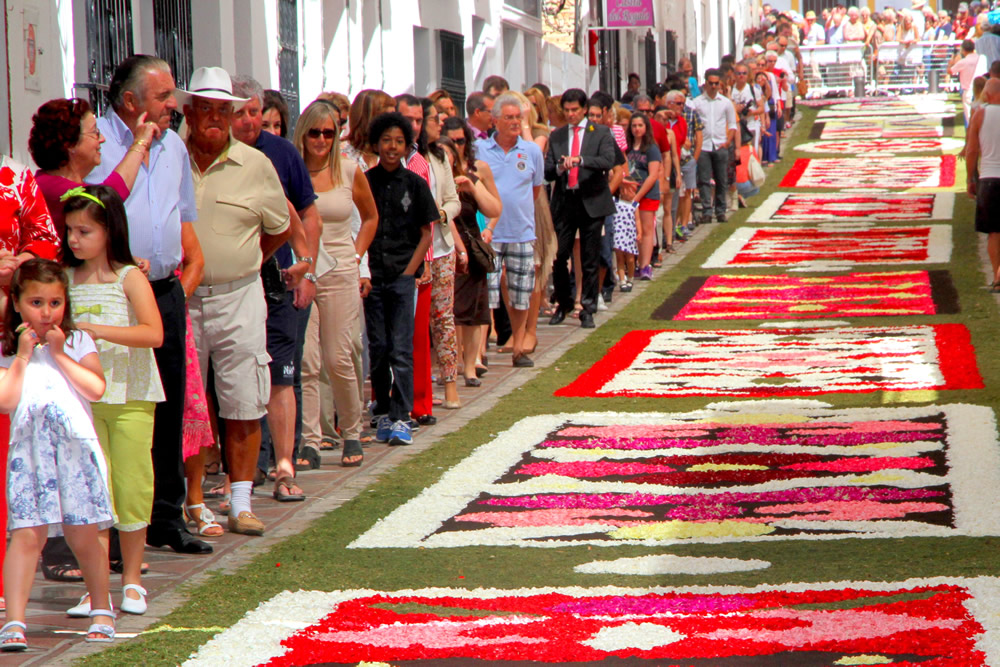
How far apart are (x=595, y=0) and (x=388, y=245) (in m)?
19.7

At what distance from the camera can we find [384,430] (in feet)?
31.3

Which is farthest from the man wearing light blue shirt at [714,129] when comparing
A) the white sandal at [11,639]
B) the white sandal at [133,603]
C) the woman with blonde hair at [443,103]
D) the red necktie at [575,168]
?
the white sandal at [11,639]

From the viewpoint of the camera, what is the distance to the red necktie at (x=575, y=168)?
539 inches

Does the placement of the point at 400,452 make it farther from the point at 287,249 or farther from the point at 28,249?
the point at 28,249

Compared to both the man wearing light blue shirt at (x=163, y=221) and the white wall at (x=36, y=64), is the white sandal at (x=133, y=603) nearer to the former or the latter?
the man wearing light blue shirt at (x=163, y=221)

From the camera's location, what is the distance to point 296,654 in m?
5.33

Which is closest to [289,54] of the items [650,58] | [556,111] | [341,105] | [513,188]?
[556,111]

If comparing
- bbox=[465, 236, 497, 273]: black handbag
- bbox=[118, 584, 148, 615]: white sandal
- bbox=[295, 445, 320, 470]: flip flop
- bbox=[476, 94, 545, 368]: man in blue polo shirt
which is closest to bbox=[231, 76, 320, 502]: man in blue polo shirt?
bbox=[295, 445, 320, 470]: flip flop

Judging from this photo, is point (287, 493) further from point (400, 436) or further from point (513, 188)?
point (513, 188)

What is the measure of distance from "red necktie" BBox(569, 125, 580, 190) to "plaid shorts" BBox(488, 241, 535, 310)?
157cm

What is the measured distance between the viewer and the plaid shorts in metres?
12.1

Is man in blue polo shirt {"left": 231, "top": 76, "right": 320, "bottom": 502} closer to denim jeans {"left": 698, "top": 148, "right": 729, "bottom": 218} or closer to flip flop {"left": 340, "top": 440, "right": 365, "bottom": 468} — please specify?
flip flop {"left": 340, "top": 440, "right": 365, "bottom": 468}

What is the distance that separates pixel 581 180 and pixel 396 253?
15.3 ft

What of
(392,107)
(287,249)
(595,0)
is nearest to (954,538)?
(287,249)
